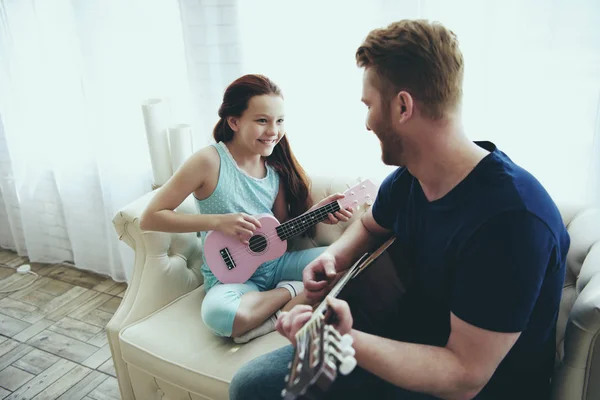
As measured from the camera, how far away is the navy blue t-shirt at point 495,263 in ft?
2.72

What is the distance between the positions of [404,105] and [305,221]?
60cm

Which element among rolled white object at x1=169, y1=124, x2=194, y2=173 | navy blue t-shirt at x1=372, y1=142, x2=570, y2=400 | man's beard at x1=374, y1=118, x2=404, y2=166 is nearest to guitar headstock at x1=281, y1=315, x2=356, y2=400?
navy blue t-shirt at x1=372, y1=142, x2=570, y2=400

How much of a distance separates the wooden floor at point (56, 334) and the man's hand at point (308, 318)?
112cm

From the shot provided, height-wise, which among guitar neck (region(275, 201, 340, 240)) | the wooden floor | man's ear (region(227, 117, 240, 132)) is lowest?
the wooden floor

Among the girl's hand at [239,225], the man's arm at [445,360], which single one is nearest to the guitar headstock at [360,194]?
the girl's hand at [239,225]

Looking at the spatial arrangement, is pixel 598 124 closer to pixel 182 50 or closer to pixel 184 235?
pixel 184 235

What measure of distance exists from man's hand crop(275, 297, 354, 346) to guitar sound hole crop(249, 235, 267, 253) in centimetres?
63

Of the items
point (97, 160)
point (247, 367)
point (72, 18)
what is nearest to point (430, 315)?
point (247, 367)

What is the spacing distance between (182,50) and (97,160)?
0.64 meters

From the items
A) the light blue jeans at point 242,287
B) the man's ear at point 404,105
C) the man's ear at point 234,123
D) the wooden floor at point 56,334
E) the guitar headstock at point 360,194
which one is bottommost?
the wooden floor at point 56,334

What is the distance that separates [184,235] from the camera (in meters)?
1.64

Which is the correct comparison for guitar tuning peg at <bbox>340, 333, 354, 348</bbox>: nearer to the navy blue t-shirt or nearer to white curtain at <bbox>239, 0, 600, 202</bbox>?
the navy blue t-shirt

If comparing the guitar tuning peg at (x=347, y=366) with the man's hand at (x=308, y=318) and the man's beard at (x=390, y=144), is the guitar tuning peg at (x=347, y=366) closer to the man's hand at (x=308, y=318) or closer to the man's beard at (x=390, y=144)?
the man's hand at (x=308, y=318)

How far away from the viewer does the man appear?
0.83 m
